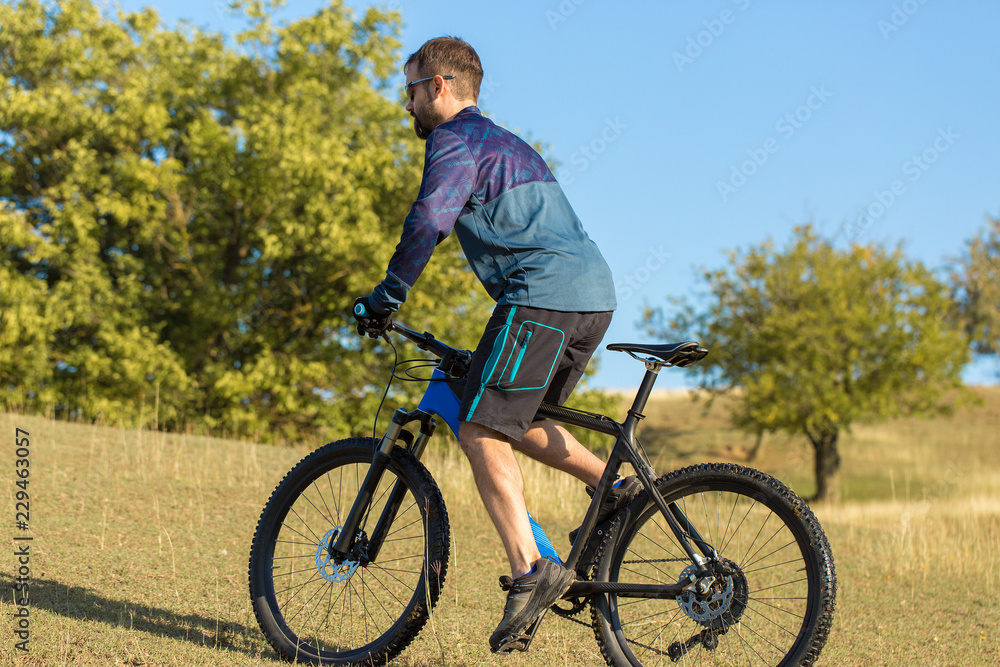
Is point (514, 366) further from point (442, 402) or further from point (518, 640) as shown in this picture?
point (518, 640)

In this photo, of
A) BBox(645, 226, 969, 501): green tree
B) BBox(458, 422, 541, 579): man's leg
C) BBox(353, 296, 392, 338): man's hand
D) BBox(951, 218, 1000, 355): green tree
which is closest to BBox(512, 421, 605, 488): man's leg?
BBox(458, 422, 541, 579): man's leg

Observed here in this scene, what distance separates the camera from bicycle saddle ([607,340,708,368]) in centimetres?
288

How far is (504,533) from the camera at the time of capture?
296 centimetres

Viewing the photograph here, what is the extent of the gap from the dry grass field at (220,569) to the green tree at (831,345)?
41.0ft

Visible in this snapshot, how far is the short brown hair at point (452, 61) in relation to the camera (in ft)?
10.3

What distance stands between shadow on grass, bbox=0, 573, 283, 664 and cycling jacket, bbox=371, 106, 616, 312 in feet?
5.49

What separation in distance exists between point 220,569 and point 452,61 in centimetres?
314

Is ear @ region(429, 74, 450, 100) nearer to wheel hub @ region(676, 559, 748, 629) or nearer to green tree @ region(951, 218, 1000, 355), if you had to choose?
wheel hub @ region(676, 559, 748, 629)

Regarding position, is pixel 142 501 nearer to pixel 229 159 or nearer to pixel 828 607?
pixel 828 607

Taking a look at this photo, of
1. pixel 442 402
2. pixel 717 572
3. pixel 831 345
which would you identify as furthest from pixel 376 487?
pixel 831 345

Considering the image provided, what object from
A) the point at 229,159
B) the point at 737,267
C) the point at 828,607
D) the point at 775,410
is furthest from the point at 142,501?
the point at 737,267

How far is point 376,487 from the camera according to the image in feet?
10.9

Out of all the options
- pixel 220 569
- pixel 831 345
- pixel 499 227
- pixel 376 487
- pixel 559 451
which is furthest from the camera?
pixel 831 345

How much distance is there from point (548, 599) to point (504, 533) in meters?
0.27
